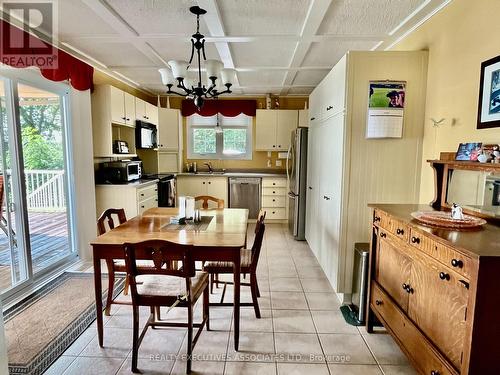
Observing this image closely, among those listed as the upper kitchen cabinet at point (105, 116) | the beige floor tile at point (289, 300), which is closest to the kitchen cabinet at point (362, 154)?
the beige floor tile at point (289, 300)

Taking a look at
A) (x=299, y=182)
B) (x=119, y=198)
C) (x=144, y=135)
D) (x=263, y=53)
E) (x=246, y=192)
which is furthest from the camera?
(x=246, y=192)

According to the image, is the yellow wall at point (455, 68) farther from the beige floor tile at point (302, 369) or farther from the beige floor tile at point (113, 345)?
the beige floor tile at point (113, 345)

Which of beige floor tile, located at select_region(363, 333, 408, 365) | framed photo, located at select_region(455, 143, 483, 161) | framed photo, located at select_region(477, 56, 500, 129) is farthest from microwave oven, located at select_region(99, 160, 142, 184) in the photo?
framed photo, located at select_region(477, 56, 500, 129)

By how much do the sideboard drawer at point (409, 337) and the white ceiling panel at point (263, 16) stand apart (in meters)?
2.19

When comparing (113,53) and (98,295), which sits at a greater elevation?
(113,53)

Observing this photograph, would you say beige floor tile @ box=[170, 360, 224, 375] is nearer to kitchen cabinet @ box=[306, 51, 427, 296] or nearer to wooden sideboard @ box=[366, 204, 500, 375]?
wooden sideboard @ box=[366, 204, 500, 375]

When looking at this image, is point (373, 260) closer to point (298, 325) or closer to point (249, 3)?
point (298, 325)

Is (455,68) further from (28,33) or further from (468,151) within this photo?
(28,33)

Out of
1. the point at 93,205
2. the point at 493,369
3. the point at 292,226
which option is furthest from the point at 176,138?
the point at 493,369

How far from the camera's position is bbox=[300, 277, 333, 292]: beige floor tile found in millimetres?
2924

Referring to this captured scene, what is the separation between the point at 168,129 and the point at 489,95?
193 inches

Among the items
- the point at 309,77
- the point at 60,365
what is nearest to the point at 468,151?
the point at 60,365

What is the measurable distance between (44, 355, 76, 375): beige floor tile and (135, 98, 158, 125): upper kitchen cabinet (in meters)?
3.34

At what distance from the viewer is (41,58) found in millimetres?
2775
